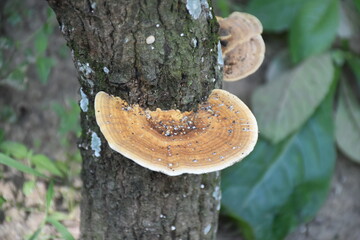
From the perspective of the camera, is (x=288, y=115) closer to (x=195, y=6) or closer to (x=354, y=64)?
(x=354, y=64)

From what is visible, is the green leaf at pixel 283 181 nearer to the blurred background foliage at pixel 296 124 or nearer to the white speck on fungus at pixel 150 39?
the blurred background foliage at pixel 296 124

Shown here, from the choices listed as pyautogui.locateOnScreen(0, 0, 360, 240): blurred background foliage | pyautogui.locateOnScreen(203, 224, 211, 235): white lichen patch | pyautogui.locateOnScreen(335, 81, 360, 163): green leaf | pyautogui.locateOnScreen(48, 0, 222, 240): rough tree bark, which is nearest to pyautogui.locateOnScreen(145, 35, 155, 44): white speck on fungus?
pyautogui.locateOnScreen(48, 0, 222, 240): rough tree bark

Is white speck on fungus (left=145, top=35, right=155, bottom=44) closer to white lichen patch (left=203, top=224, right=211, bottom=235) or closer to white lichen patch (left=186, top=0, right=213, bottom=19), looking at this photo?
white lichen patch (left=186, top=0, right=213, bottom=19)

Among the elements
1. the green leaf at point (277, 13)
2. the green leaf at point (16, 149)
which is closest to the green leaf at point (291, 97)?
the green leaf at point (277, 13)

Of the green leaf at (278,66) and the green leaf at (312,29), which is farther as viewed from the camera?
the green leaf at (278,66)

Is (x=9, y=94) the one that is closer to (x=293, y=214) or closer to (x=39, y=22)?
(x=39, y=22)

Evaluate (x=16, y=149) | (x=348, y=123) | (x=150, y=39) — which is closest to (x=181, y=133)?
(x=150, y=39)

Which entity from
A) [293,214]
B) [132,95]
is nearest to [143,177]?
[132,95]
